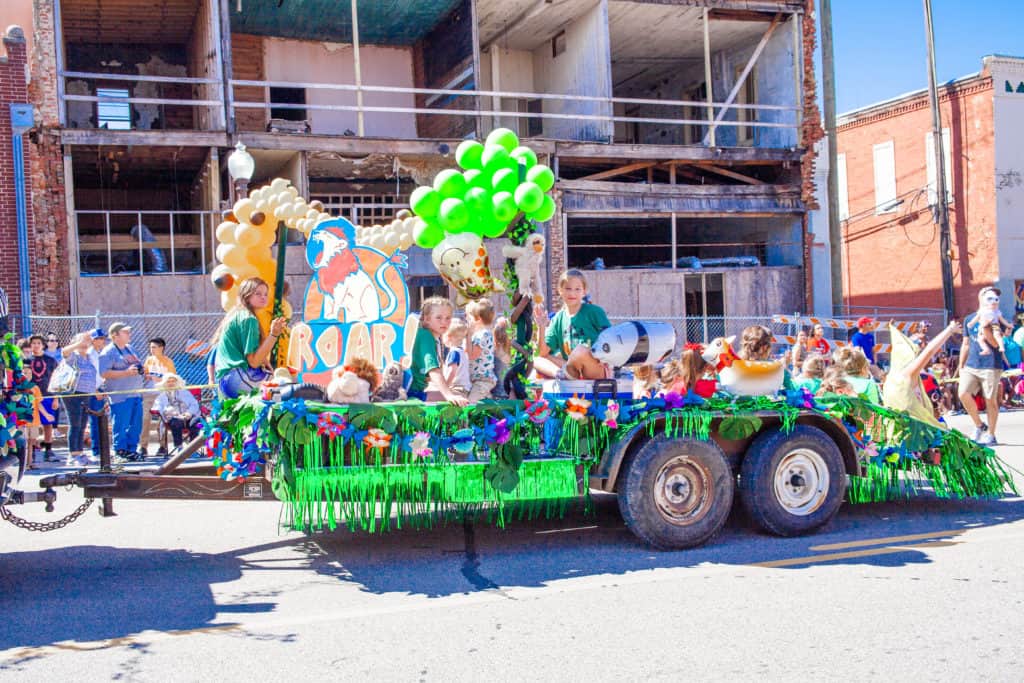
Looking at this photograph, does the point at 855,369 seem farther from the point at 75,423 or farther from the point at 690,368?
the point at 75,423

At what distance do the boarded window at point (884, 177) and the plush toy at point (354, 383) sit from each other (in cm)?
2635

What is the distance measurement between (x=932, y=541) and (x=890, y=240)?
25.2 metres

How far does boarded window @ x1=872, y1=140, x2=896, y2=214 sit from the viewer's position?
1171 inches

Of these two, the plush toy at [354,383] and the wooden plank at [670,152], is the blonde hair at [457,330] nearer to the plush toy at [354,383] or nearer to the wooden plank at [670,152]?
the plush toy at [354,383]

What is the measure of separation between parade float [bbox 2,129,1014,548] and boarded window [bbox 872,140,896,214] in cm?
2376

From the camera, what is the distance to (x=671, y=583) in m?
5.82

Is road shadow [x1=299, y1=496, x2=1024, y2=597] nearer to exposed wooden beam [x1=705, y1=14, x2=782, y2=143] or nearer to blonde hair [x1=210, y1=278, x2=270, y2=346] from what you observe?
blonde hair [x1=210, y1=278, x2=270, y2=346]

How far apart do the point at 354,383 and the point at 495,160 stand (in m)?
2.13

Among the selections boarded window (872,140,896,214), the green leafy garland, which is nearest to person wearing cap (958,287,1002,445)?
the green leafy garland

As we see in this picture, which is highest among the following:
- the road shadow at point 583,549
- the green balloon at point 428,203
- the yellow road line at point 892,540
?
the green balloon at point 428,203

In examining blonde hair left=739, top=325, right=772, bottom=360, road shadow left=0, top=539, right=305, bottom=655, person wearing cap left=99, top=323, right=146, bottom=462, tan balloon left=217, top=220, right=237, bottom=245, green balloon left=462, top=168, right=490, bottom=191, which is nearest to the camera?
road shadow left=0, top=539, right=305, bottom=655

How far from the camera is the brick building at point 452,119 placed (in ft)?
65.1

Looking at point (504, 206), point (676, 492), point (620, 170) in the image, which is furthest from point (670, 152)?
point (676, 492)

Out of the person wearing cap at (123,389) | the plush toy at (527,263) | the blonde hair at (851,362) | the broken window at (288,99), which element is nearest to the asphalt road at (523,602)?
the blonde hair at (851,362)
